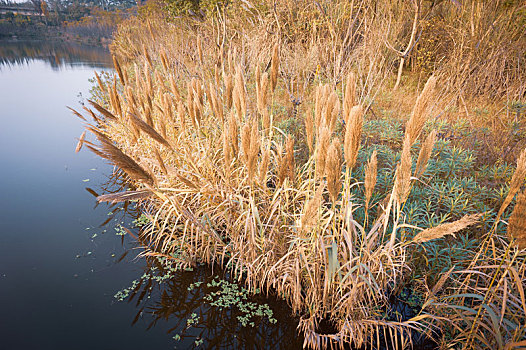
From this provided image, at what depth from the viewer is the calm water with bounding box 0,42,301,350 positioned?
6.70ft

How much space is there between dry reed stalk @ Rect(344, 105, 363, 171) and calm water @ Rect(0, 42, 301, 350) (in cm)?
150

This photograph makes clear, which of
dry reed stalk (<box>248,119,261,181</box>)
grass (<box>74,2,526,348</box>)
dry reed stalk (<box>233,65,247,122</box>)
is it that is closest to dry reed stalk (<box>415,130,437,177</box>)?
grass (<box>74,2,526,348</box>)

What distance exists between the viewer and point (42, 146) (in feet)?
17.9

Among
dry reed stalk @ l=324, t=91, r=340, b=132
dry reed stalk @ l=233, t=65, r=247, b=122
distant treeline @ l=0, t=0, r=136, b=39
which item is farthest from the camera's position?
distant treeline @ l=0, t=0, r=136, b=39

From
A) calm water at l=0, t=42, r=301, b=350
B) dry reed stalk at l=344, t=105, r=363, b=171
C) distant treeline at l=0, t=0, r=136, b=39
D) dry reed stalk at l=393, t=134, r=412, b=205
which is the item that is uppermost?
distant treeline at l=0, t=0, r=136, b=39

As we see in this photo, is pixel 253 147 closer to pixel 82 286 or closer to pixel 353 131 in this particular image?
pixel 353 131

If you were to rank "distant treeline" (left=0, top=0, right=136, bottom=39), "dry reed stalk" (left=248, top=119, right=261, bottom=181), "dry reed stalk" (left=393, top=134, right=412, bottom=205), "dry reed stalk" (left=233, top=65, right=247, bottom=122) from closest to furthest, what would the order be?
1. "dry reed stalk" (left=393, top=134, right=412, bottom=205)
2. "dry reed stalk" (left=248, top=119, right=261, bottom=181)
3. "dry reed stalk" (left=233, top=65, right=247, bottom=122)
4. "distant treeline" (left=0, top=0, right=136, bottom=39)

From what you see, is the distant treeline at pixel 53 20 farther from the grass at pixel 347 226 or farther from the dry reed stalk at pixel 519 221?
the dry reed stalk at pixel 519 221

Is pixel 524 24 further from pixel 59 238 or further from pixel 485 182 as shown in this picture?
pixel 59 238

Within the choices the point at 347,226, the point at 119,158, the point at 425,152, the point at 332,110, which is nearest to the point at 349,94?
the point at 332,110

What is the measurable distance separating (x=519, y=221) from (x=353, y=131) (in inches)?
28.8

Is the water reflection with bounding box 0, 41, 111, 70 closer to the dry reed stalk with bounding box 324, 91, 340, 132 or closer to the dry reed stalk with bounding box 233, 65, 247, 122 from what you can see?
the dry reed stalk with bounding box 233, 65, 247, 122

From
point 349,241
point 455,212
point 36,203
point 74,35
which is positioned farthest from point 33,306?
point 74,35

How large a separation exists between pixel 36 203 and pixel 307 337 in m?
3.93
